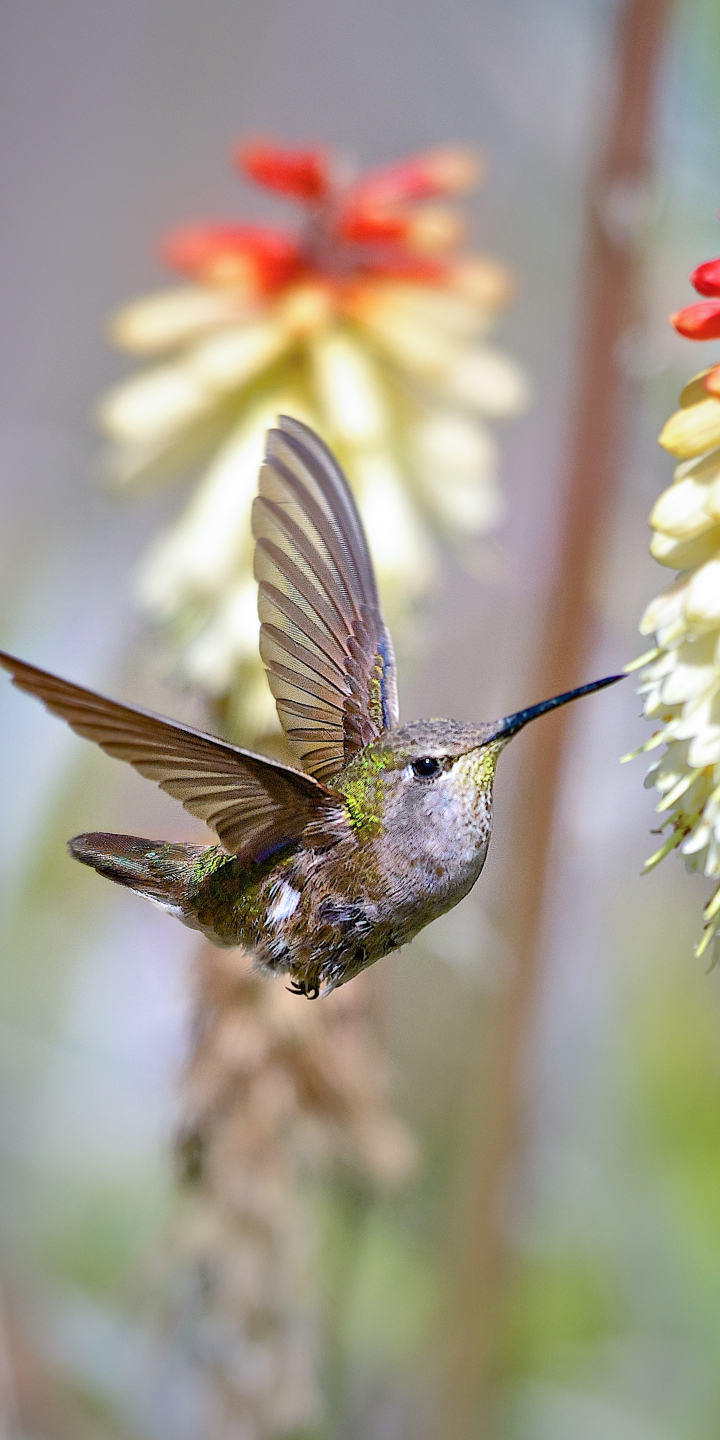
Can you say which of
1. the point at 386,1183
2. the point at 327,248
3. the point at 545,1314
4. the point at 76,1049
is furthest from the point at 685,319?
the point at 76,1049

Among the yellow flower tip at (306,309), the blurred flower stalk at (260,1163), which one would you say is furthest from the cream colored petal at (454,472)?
the blurred flower stalk at (260,1163)

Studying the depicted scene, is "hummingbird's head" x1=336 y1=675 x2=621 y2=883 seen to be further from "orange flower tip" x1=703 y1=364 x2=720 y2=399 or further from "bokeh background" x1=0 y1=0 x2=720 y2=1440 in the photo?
"bokeh background" x1=0 y1=0 x2=720 y2=1440

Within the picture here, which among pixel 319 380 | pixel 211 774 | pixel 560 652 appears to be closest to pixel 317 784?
pixel 211 774

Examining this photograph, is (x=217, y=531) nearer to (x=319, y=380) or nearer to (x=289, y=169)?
(x=319, y=380)

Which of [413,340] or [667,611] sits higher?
[413,340]

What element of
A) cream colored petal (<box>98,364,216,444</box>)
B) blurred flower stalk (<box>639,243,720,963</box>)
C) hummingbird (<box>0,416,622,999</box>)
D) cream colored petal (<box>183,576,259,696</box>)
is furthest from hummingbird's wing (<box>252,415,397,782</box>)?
cream colored petal (<box>98,364,216,444</box>)

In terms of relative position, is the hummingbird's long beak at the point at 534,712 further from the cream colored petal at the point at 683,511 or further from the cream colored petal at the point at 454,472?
the cream colored petal at the point at 454,472
